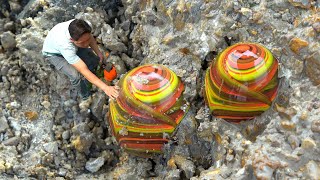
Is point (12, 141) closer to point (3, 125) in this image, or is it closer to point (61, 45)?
point (3, 125)

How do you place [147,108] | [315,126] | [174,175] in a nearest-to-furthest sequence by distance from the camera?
[315,126]
[147,108]
[174,175]

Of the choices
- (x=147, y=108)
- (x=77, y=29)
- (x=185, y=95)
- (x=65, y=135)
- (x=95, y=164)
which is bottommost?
(x=95, y=164)

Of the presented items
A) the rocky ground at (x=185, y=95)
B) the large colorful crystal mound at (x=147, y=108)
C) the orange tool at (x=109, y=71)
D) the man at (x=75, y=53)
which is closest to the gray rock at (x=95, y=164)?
the rocky ground at (x=185, y=95)

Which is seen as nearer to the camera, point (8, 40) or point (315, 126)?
point (315, 126)

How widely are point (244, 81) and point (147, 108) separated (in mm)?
573

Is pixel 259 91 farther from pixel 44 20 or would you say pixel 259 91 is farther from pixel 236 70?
pixel 44 20

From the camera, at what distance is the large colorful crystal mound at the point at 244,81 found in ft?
7.83

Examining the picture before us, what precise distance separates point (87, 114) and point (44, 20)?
0.85 m

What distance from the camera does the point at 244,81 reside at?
2.40 m

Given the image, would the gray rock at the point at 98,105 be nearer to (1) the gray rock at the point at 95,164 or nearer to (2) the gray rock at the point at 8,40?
(1) the gray rock at the point at 95,164

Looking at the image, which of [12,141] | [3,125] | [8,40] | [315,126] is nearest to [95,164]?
[12,141]

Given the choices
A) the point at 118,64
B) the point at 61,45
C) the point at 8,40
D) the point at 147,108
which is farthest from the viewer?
the point at 8,40

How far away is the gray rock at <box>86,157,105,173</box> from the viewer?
9.96 ft

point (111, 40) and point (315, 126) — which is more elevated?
point (111, 40)
